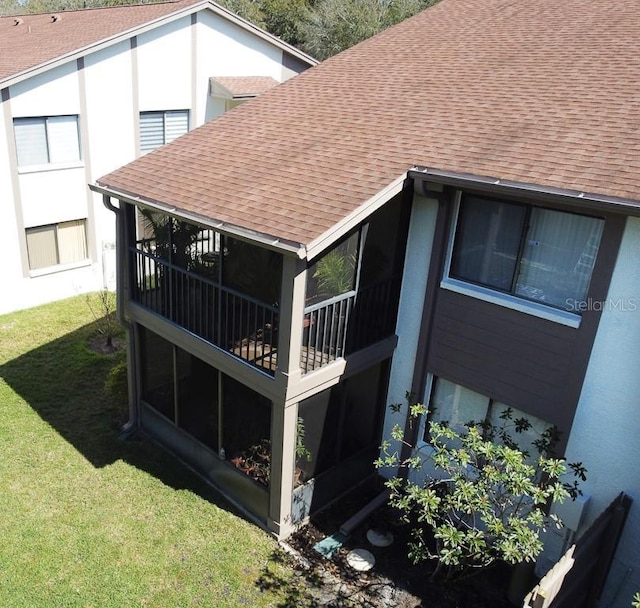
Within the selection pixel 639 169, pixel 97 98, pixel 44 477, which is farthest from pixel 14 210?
pixel 639 169

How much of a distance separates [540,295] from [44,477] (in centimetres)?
886

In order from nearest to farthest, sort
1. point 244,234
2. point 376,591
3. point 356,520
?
point 244,234, point 376,591, point 356,520

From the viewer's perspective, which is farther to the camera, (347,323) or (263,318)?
(347,323)

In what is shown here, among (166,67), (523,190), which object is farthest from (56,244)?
(523,190)

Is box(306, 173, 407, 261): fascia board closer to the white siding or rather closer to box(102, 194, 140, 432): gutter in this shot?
box(102, 194, 140, 432): gutter

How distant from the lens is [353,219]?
26.3 ft

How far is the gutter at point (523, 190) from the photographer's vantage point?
6945 mm

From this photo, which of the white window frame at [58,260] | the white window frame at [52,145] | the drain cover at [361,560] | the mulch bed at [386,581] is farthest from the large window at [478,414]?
the white window frame at [52,145]

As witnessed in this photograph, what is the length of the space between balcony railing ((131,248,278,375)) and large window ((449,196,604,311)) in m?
3.14

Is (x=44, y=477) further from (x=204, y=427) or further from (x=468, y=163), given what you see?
(x=468, y=163)

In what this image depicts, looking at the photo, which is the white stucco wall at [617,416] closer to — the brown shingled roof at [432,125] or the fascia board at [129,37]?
the brown shingled roof at [432,125]

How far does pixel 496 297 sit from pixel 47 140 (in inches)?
558

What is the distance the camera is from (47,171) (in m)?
17.3

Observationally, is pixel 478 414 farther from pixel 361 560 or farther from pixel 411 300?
pixel 361 560
